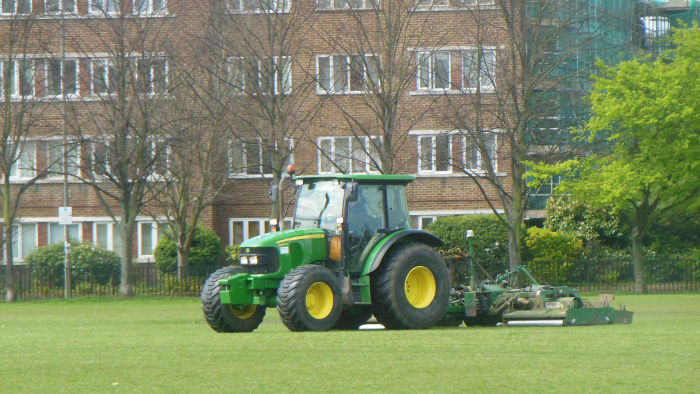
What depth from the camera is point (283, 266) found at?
58.5 feet

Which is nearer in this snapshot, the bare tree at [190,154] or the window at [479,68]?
the window at [479,68]

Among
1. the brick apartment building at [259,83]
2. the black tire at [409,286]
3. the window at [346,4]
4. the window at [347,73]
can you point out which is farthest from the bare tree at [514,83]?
the black tire at [409,286]

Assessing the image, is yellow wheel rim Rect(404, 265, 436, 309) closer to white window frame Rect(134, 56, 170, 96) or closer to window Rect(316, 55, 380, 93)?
window Rect(316, 55, 380, 93)

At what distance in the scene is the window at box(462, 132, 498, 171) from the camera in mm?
33469

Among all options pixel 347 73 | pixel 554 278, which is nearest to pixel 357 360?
pixel 347 73

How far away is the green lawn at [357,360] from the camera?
10477 millimetres

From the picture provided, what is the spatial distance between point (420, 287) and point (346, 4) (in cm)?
1727

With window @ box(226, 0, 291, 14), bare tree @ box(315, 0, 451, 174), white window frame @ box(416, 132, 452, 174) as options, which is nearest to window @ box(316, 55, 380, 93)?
bare tree @ box(315, 0, 451, 174)

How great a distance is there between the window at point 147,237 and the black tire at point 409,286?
84.8 feet

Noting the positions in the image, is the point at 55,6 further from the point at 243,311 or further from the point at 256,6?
the point at 243,311

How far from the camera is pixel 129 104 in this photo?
112 ft

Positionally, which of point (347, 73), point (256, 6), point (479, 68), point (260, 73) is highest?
point (256, 6)

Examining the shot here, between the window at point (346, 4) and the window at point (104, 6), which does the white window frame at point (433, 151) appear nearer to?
the window at point (346, 4)

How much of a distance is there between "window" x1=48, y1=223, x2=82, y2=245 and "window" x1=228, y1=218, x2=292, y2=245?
603 centimetres
